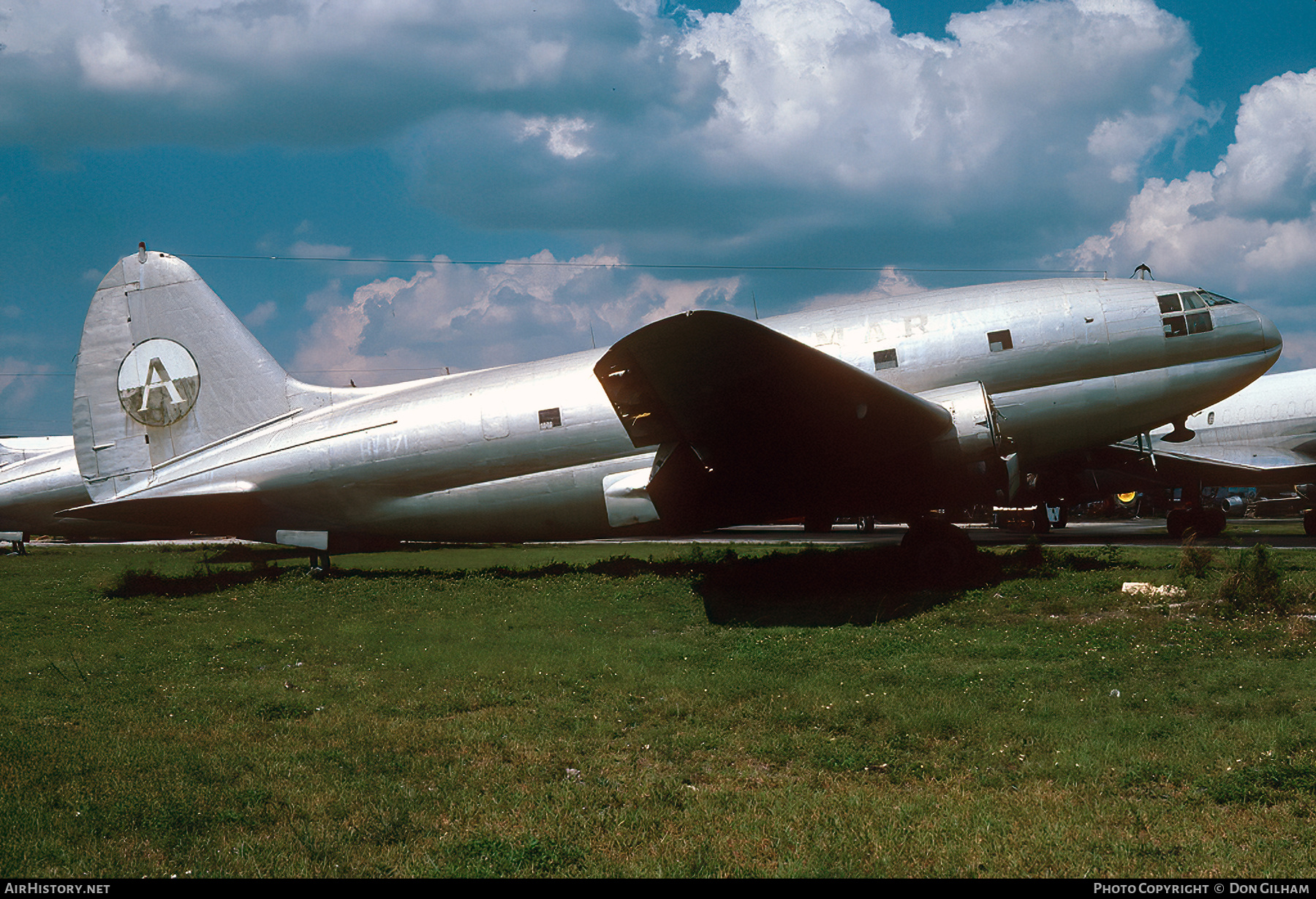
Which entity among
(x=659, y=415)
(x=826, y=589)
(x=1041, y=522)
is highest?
(x=659, y=415)

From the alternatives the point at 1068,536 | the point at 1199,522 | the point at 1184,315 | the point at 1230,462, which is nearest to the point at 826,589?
the point at 1184,315

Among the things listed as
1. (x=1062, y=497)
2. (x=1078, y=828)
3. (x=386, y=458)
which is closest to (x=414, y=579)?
(x=386, y=458)

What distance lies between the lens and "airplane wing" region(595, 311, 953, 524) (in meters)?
10.7

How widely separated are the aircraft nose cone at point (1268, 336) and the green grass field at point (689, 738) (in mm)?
4107

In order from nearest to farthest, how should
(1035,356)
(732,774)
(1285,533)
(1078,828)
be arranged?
(1078,828) < (732,774) < (1035,356) < (1285,533)

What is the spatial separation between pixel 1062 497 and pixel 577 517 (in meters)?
17.8

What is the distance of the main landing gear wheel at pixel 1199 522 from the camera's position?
23922mm

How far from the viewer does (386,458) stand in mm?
16328

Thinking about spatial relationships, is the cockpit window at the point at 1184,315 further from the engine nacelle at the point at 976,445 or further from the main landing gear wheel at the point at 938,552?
the main landing gear wheel at the point at 938,552

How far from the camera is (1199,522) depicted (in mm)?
24109

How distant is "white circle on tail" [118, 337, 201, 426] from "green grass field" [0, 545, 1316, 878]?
624 cm

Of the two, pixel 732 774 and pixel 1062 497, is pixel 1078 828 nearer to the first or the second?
pixel 732 774

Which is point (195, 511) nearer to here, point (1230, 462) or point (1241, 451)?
point (1230, 462)

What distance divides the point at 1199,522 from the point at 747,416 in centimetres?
1894
